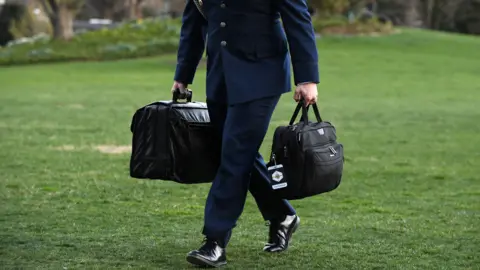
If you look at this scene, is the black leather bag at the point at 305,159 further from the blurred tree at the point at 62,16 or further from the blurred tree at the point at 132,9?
the blurred tree at the point at 132,9

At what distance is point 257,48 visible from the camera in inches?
192

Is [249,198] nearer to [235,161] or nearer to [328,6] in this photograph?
[235,161]

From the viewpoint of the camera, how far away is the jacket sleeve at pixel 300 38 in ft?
15.7

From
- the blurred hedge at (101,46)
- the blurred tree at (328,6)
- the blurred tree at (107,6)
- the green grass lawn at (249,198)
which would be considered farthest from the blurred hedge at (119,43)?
the green grass lawn at (249,198)

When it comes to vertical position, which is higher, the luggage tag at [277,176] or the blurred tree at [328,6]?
the luggage tag at [277,176]

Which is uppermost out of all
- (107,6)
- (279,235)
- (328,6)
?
(279,235)

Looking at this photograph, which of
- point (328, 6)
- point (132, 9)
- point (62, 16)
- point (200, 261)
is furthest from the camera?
point (132, 9)

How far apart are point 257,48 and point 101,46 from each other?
28776mm

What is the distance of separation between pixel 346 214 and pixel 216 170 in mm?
1720

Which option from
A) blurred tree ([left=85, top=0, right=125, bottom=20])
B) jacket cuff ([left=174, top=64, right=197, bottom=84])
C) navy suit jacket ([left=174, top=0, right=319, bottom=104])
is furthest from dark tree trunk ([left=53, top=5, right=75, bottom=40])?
navy suit jacket ([left=174, top=0, right=319, bottom=104])

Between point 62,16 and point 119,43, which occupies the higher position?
point 62,16

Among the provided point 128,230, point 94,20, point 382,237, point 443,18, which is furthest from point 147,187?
point 94,20

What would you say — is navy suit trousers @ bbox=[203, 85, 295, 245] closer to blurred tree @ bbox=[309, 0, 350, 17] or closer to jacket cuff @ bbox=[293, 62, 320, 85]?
jacket cuff @ bbox=[293, 62, 320, 85]

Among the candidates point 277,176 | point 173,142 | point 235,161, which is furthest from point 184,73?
point 277,176
